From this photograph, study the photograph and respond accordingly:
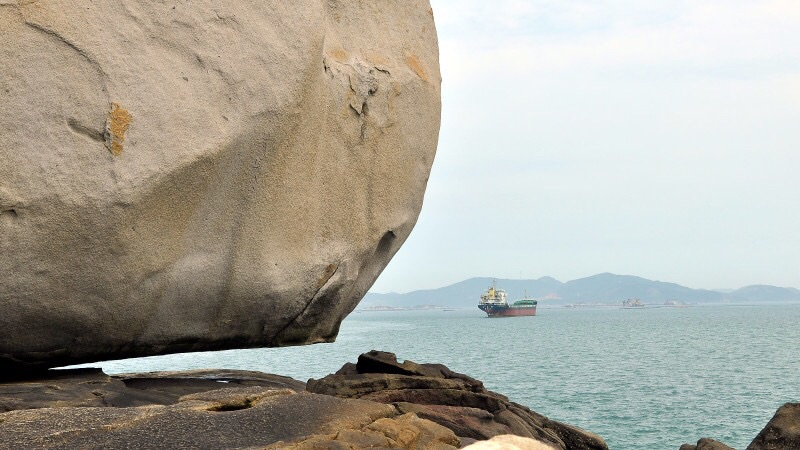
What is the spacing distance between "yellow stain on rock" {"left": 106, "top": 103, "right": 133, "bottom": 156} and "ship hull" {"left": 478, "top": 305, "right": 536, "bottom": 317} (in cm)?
13562

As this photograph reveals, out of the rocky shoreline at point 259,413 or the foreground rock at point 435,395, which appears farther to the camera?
the foreground rock at point 435,395

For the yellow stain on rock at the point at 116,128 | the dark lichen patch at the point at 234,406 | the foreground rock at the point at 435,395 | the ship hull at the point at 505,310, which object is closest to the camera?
the dark lichen patch at the point at 234,406

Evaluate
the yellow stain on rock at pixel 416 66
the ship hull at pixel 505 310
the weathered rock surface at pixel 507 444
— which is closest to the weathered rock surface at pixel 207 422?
Result: the weathered rock surface at pixel 507 444

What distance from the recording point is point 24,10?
7.66 metres

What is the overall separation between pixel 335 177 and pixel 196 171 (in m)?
1.82

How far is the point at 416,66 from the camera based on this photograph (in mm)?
11188

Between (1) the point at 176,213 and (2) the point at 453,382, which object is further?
(2) the point at 453,382

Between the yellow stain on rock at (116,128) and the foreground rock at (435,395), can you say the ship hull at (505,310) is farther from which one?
the yellow stain on rock at (116,128)

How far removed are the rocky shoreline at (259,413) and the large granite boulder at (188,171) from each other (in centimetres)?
59

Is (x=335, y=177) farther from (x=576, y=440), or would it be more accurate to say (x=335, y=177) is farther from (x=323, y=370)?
(x=323, y=370)

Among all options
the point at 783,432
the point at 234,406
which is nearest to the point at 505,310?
the point at 783,432

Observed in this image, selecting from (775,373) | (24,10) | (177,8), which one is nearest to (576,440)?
(177,8)

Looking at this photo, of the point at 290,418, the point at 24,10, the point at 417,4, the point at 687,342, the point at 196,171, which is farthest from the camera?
the point at 687,342

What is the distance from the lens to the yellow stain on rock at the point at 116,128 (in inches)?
313
